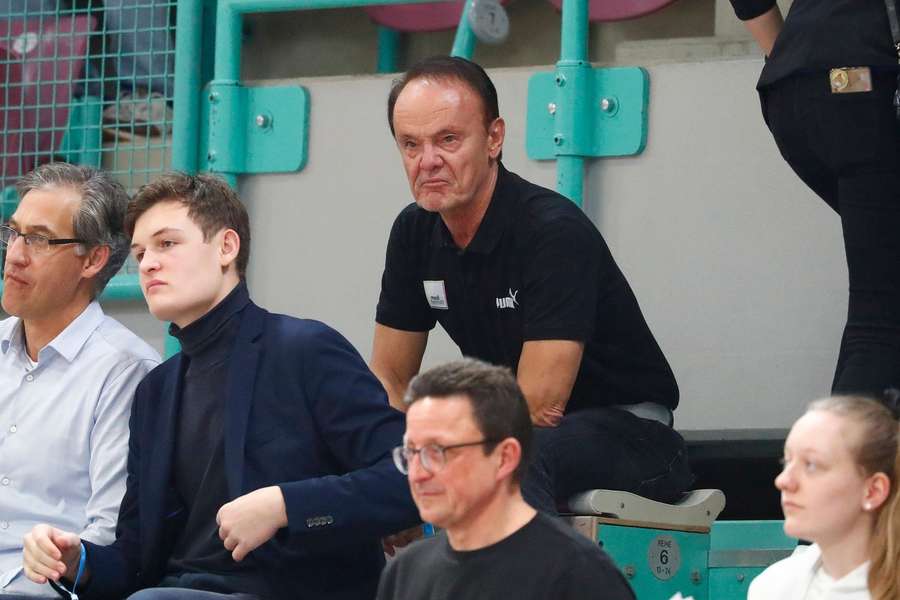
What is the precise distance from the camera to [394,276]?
10.9 feet

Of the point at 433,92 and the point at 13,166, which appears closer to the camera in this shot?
the point at 433,92

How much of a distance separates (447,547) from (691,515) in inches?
42.6

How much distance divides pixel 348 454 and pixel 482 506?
1.85ft

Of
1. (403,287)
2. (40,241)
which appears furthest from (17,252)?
(403,287)

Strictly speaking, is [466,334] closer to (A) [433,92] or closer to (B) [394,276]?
(B) [394,276]

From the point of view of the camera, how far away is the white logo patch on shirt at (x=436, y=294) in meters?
3.23

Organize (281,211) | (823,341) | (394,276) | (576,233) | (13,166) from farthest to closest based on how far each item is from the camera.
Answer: (13,166) < (281,211) < (823,341) < (394,276) < (576,233)

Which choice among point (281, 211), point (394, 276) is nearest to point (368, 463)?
point (394, 276)

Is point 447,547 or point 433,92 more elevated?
point 433,92

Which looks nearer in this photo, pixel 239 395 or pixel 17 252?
pixel 239 395

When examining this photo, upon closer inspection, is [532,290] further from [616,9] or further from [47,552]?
[616,9]

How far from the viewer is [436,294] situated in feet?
10.7

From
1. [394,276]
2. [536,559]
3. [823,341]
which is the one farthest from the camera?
[823,341]

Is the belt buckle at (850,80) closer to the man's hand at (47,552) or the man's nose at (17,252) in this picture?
the man's hand at (47,552)
